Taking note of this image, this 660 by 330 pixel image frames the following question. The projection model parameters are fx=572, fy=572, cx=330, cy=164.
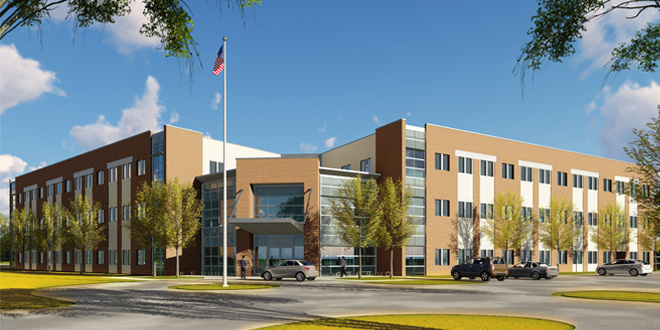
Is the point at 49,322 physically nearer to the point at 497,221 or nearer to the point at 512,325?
the point at 512,325

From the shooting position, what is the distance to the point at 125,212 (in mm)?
57594

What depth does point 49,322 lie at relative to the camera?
1535cm

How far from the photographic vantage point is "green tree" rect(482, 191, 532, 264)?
54.1m

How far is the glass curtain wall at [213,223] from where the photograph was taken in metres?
48.8

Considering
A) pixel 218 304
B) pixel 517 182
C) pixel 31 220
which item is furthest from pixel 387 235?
pixel 31 220

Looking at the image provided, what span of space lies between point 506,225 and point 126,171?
37.9 meters

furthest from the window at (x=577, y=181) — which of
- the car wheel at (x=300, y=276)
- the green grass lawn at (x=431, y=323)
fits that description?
the green grass lawn at (x=431, y=323)

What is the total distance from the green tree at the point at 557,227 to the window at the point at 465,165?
11957 millimetres

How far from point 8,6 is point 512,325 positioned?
43.5 feet

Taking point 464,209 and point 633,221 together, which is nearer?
point 464,209

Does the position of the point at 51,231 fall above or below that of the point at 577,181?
below

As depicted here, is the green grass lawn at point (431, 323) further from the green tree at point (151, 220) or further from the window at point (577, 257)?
the window at point (577, 257)

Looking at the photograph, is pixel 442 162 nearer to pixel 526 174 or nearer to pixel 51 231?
pixel 526 174

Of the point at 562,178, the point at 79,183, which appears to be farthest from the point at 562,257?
the point at 79,183
